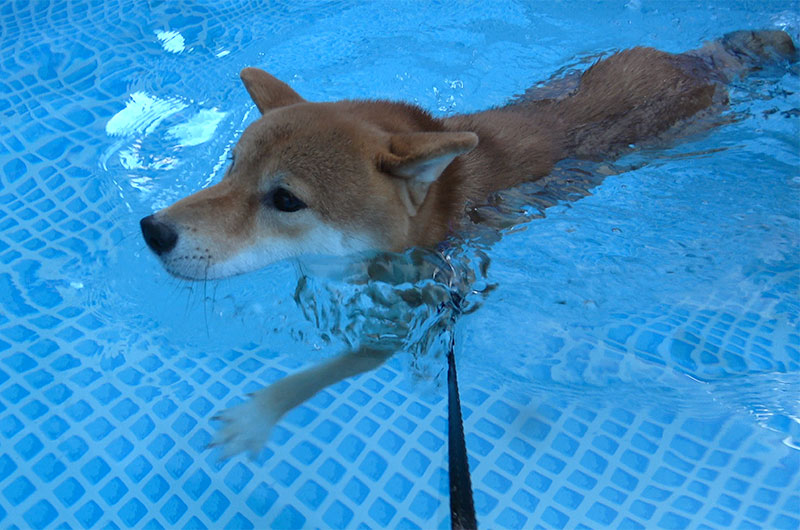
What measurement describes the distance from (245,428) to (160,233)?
0.81 meters

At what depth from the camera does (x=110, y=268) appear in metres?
3.08

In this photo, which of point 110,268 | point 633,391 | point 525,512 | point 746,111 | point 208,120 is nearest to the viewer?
point 525,512

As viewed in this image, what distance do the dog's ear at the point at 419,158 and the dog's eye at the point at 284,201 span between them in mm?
342

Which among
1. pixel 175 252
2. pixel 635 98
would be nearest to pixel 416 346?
pixel 175 252

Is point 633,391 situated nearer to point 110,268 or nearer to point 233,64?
point 110,268

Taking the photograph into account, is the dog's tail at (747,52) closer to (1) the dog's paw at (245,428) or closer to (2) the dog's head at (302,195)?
(2) the dog's head at (302,195)

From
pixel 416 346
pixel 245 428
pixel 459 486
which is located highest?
pixel 459 486

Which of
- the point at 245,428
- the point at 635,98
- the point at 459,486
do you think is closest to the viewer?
the point at 459,486

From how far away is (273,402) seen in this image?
7.89ft

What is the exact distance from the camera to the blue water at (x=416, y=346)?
2.22 metres

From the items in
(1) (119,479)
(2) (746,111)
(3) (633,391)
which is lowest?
(1) (119,479)

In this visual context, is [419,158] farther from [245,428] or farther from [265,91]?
[245,428]

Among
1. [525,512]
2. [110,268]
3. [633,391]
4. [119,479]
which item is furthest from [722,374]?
[110,268]

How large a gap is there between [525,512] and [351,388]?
33.6 inches
